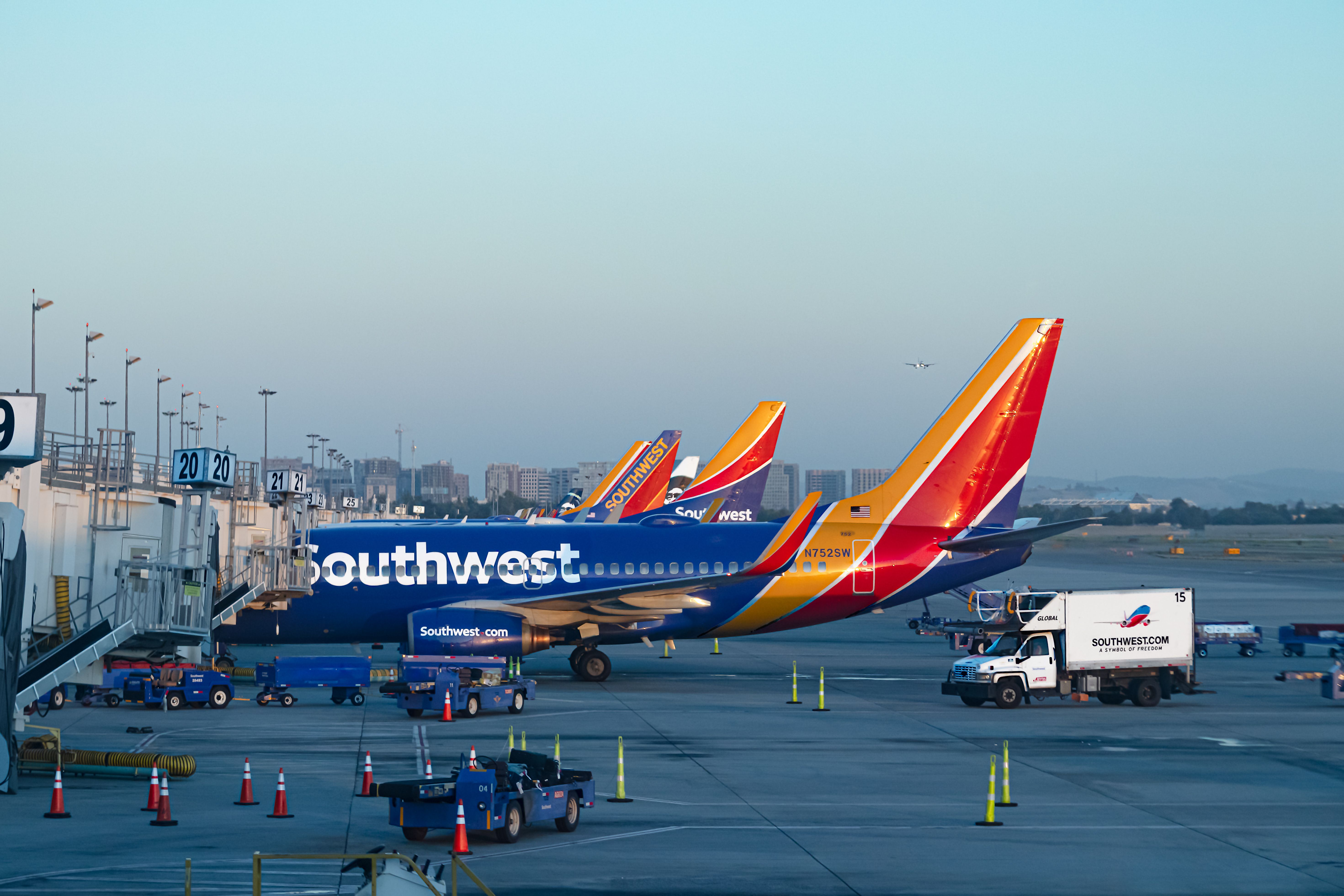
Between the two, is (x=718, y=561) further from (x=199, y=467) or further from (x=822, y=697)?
(x=199, y=467)

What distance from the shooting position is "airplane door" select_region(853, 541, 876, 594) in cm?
4475

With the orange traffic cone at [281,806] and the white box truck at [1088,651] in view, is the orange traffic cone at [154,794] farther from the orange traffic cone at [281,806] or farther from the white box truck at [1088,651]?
the white box truck at [1088,651]

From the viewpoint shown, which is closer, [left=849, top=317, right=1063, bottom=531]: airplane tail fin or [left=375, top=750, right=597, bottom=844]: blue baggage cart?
[left=375, top=750, right=597, bottom=844]: blue baggage cart

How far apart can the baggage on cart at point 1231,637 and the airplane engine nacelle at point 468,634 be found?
27775 millimetres

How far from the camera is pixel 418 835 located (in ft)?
65.6

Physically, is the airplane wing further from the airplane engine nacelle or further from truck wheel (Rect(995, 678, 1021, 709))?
the airplane engine nacelle

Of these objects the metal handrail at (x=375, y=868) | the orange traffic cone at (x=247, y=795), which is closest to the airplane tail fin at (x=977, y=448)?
the orange traffic cone at (x=247, y=795)

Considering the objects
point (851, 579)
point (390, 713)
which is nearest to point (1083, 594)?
point (851, 579)

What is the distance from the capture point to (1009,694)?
38031 mm

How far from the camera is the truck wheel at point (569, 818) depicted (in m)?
20.9

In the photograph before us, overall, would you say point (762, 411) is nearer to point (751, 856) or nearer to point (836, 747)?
point (836, 747)

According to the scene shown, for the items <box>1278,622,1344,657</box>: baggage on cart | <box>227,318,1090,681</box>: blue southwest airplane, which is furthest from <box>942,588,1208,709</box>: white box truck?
<box>1278,622,1344,657</box>: baggage on cart

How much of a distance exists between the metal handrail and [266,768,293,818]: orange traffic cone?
3498 mm

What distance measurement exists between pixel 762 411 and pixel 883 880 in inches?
2212
